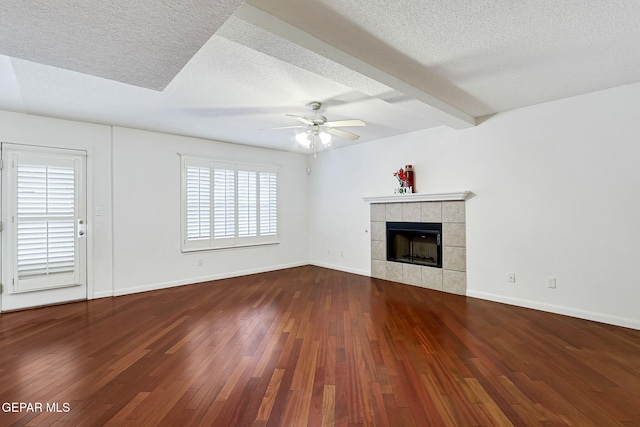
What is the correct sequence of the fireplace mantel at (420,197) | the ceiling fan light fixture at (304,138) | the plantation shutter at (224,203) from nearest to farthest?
the ceiling fan light fixture at (304,138), the fireplace mantel at (420,197), the plantation shutter at (224,203)

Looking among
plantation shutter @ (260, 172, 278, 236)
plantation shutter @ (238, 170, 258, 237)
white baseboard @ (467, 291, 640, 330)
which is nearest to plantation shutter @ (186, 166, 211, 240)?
plantation shutter @ (238, 170, 258, 237)

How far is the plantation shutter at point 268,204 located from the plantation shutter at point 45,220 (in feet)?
10.1

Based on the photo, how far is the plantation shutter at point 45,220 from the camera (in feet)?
13.1

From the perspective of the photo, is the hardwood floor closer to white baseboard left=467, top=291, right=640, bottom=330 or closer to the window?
white baseboard left=467, top=291, right=640, bottom=330

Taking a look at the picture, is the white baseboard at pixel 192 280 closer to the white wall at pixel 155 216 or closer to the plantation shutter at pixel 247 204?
the white wall at pixel 155 216

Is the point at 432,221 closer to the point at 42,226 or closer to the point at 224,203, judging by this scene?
the point at 224,203

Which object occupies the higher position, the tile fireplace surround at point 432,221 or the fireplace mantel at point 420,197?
the fireplace mantel at point 420,197

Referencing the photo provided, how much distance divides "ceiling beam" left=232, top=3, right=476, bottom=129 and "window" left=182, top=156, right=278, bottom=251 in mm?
3658

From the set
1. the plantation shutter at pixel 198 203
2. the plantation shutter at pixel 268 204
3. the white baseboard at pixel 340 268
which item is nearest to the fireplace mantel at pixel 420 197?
the white baseboard at pixel 340 268

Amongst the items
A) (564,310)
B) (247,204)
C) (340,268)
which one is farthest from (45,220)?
(564,310)

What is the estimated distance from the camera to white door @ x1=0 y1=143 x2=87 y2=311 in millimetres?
3934

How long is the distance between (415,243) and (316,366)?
11.5 feet

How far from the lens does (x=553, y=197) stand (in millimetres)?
3730

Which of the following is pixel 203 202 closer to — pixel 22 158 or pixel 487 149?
pixel 22 158
